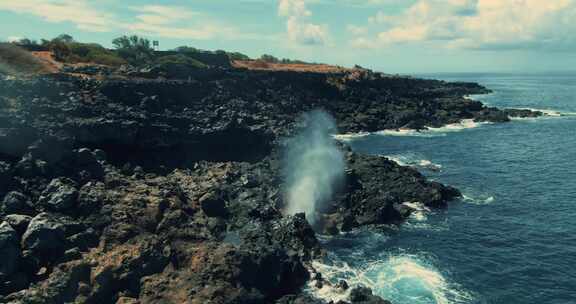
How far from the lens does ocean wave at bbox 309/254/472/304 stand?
4488 cm

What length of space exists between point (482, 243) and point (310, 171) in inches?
1168

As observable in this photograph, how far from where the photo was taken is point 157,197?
58.5m

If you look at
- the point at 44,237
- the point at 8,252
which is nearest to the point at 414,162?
the point at 44,237

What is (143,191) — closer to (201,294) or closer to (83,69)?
(201,294)

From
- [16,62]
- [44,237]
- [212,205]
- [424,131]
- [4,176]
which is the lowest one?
[212,205]

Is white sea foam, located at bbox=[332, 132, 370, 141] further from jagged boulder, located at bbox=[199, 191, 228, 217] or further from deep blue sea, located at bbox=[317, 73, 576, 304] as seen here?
jagged boulder, located at bbox=[199, 191, 228, 217]

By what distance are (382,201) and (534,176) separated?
4048 cm

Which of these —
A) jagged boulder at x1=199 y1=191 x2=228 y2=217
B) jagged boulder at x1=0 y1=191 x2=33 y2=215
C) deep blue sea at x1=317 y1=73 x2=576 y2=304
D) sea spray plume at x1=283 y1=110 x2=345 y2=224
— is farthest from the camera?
sea spray plume at x1=283 y1=110 x2=345 y2=224

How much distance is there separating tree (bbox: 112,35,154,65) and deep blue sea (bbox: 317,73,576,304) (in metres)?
84.8

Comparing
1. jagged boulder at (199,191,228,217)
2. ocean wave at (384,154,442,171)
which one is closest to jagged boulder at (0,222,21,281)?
jagged boulder at (199,191,228,217)

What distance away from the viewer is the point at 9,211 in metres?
49.9

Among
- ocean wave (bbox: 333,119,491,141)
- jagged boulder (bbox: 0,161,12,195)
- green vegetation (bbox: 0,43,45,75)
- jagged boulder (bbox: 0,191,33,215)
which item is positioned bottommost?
jagged boulder (bbox: 0,191,33,215)

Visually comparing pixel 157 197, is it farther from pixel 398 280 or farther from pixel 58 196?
pixel 398 280

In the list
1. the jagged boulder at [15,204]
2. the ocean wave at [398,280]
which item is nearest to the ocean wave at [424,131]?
the ocean wave at [398,280]
